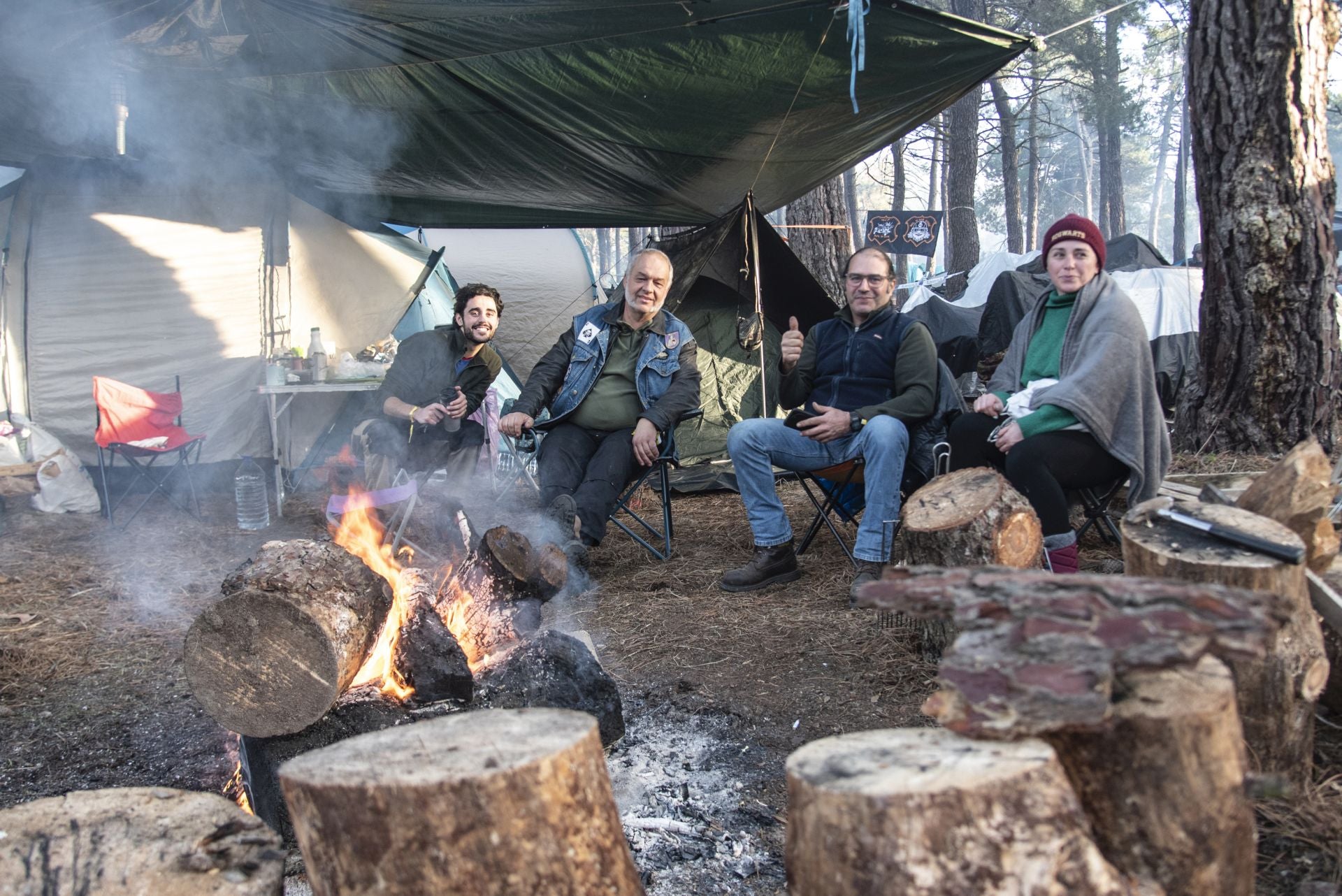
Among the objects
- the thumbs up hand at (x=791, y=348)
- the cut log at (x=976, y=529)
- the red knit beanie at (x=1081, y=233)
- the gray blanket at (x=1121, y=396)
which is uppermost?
the red knit beanie at (x=1081, y=233)

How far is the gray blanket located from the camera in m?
2.99

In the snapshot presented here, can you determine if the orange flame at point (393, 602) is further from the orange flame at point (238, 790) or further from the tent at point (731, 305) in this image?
the tent at point (731, 305)

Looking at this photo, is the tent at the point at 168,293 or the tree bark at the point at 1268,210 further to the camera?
the tent at the point at 168,293

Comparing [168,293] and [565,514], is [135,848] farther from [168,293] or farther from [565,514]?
[168,293]

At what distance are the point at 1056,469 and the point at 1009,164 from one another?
15.0 m

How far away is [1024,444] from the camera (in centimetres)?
304

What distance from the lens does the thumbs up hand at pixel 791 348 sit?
12.7 feet

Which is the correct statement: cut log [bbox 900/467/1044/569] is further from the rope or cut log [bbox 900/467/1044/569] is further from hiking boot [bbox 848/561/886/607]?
the rope

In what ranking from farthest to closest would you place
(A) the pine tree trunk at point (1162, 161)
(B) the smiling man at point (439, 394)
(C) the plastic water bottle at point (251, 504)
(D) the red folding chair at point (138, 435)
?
(A) the pine tree trunk at point (1162, 161) → (C) the plastic water bottle at point (251, 504) → (D) the red folding chair at point (138, 435) → (B) the smiling man at point (439, 394)

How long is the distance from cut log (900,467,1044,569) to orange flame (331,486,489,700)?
53.3 inches

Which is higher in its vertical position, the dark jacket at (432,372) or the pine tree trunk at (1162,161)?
the pine tree trunk at (1162,161)

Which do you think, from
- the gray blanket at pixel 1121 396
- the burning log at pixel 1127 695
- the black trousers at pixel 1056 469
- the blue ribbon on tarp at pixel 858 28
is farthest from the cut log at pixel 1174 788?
the blue ribbon on tarp at pixel 858 28

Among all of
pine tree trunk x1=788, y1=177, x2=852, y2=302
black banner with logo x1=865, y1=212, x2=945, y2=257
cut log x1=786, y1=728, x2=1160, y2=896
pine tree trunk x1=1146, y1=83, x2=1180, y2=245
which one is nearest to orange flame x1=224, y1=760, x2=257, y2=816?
cut log x1=786, y1=728, x2=1160, y2=896

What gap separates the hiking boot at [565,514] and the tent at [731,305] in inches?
81.3
